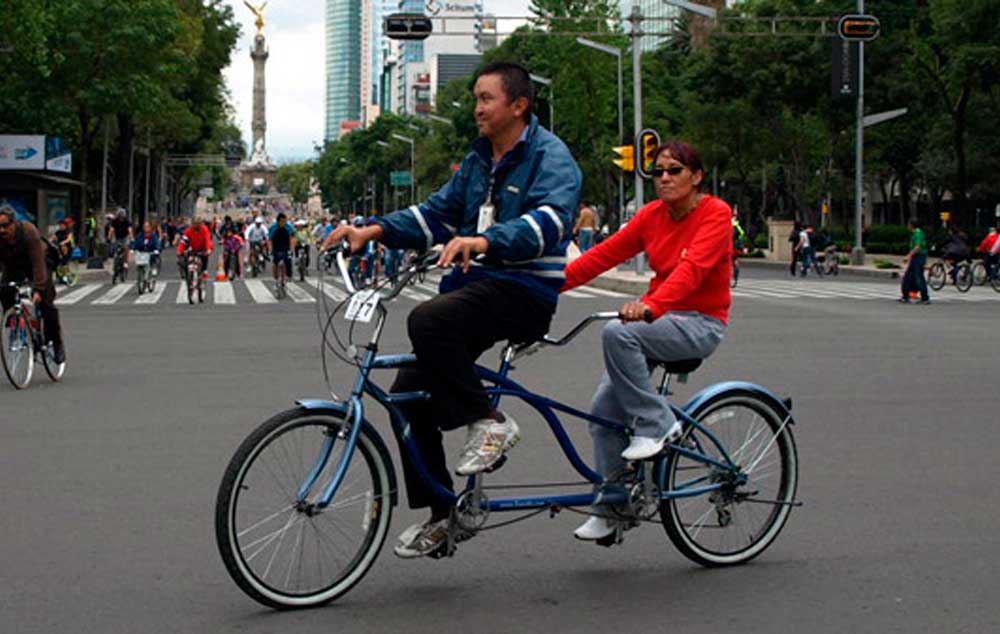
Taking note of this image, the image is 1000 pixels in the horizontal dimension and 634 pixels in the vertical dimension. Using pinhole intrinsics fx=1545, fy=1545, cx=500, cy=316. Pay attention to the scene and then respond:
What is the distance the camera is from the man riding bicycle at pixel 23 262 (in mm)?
13219

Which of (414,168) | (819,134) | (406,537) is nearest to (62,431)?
(406,537)

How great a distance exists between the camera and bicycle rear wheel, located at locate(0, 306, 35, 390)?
1330 cm

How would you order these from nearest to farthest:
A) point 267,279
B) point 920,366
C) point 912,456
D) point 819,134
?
point 912,456 → point 920,366 → point 267,279 → point 819,134

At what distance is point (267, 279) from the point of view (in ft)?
130

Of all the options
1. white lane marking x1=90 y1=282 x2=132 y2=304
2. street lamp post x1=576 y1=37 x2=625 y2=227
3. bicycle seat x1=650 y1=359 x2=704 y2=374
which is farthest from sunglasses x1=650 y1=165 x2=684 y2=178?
street lamp post x1=576 y1=37 x2=625 y2=227

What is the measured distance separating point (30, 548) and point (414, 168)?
12110 centimetres

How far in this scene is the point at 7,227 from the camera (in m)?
13.1

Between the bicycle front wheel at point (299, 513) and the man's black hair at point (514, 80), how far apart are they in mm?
1302

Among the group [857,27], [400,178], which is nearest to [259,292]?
[857,27]

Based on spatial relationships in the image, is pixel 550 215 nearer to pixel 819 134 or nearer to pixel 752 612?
pixel 752 612

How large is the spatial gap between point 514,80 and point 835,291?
90.9ft

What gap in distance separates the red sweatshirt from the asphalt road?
1073 millimetres

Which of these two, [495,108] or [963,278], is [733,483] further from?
[963,278]

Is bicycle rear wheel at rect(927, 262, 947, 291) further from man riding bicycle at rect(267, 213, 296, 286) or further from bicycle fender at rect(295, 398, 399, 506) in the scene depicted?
bicycle fender at rect(295, 398, 399, 506)
